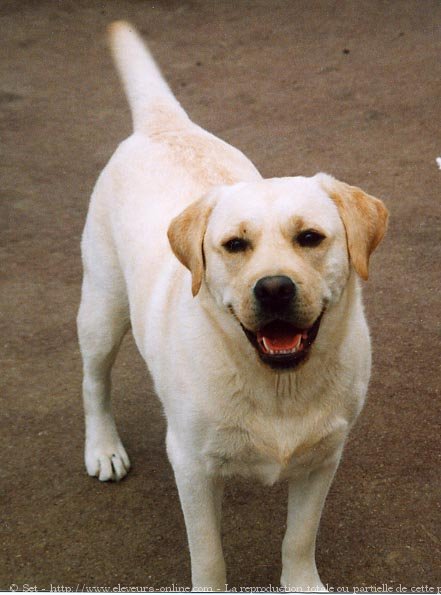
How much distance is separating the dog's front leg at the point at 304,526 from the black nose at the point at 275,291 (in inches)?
27.9

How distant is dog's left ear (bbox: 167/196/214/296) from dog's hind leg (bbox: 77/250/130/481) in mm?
870

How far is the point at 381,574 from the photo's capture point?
10.6 ft

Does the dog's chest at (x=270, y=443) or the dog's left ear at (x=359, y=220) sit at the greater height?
the dog's left ear at (x=359, y=220)

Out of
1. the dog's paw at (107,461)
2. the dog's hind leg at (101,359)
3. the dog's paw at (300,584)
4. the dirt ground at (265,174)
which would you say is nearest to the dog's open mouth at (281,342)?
the dog's paw at (300,584)

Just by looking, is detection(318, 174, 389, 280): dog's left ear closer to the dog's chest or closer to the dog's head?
the dog's head

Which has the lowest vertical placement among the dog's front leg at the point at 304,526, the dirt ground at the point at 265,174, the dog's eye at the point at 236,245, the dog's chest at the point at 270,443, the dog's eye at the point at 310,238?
the dirt ground at the point at 265,174

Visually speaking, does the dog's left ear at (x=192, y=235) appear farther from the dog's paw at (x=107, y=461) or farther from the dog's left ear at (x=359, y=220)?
the dog's paw at (x=107, y=461)

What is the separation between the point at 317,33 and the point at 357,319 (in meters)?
6.46

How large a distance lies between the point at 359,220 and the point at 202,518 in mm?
1022

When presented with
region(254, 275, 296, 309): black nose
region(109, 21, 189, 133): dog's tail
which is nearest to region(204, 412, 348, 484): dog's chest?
region(254, 275, 296, 309): black nose

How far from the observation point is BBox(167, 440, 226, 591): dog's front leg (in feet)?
9.48

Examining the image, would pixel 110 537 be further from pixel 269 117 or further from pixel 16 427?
pixel 269 117

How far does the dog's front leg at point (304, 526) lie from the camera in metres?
3.02

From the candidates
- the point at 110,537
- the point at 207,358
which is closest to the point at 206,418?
the point at 207,358
